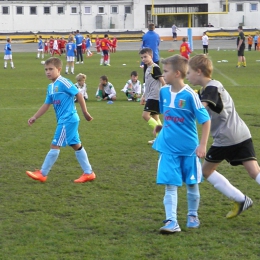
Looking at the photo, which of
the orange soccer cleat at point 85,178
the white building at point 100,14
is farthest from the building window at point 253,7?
the orange soccer cleat at point 85,178

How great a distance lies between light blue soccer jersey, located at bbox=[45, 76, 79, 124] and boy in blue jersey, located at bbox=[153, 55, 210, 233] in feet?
7.30

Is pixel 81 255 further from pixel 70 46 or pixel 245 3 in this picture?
pixel 245 3

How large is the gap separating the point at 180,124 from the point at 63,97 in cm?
246

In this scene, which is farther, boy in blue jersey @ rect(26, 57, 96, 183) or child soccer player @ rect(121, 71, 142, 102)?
child soccer player @ rect(121, 71, 142, 102)

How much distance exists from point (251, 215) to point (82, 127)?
279 inches

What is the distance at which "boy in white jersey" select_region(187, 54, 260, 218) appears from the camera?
18.2 ft

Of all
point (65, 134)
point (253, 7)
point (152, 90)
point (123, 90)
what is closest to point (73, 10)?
point (253, 7)

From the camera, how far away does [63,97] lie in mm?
7633

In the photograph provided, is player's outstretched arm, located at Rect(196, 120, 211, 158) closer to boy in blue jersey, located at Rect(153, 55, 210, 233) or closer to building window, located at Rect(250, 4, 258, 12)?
boy in blue jersey, located at Rect(153, 55, 210, 233)

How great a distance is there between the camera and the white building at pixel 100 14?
266ft

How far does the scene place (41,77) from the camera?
88.1 feet

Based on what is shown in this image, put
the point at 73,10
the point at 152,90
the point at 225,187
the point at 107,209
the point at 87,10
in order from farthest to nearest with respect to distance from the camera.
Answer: the point at 87,10
the point at 73,10
the point at 152,90
the point at 107,209
the point at 225,187

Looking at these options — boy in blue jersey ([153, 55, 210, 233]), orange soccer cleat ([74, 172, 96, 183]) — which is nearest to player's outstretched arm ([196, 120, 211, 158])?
boy in blue jersey ([153, 55, 210, 233])

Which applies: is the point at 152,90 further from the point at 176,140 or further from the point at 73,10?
the point at 73,10
